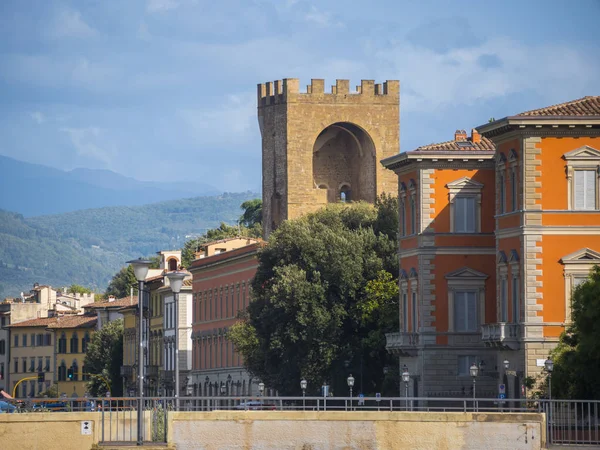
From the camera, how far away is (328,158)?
445 ft

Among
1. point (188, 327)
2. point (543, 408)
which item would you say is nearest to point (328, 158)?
point (188, 327)

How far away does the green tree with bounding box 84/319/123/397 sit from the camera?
148 meters

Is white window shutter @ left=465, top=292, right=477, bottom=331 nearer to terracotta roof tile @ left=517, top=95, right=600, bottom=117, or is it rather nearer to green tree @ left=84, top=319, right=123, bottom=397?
terracotta roof tile @ left=517, top=95, right=600, bottom=117

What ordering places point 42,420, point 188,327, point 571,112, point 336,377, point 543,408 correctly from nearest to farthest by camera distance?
point 42,420 < point 543,408 < point 571,112 < point 336,377 < point 188,327

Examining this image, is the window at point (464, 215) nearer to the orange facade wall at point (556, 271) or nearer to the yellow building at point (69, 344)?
the orange facade wall at point (556, 271)

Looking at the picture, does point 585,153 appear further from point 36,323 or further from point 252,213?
point 252,213

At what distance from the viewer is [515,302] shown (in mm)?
67812

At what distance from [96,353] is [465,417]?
110 m

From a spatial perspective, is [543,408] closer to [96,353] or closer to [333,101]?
[333,101]

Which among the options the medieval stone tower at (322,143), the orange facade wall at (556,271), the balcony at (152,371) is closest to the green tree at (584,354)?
the orange facade wall at (556,271)

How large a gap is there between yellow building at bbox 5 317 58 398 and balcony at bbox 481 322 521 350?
102 meters

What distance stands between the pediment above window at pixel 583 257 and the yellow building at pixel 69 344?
10016 cm

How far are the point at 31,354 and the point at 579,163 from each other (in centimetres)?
11512

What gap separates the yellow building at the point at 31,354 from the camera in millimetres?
170875
